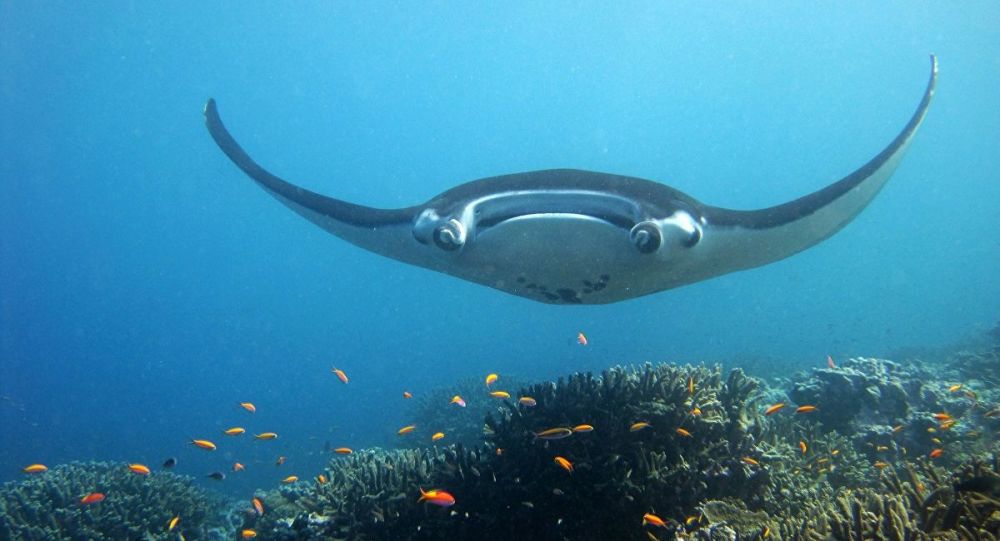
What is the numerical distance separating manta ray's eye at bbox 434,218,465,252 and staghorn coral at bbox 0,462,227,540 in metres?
6.73

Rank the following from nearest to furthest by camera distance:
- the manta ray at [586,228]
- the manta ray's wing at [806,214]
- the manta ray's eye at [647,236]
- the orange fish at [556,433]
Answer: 1. the manta ray's eye at [647,236]
2. the manta ray at [586,228]
3. the manta ray's wing at [806,214]
4. the orange fish at [556,433]

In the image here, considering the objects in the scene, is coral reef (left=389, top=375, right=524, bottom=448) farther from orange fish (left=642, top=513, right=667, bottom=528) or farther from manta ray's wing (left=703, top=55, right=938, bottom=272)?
manta ray's wing (left=703, top=55, right=938, bottom=272)

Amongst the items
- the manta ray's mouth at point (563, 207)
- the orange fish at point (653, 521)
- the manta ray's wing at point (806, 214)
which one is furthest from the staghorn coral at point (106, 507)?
the manta ray's wing at point (806, 214)

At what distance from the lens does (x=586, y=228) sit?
3.32 metres

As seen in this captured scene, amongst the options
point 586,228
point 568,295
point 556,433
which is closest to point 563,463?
point 556,433

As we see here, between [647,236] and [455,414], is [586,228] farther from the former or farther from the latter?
[455,414]

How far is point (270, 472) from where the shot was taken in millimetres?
18969

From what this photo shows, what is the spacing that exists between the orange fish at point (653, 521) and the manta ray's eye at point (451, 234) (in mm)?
2562

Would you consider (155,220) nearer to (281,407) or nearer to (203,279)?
(203,279)

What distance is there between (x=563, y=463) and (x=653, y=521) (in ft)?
2.62

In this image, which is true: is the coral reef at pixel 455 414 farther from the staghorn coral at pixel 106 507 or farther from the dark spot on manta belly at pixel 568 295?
the dark spot on manta belly at pixel 568 295

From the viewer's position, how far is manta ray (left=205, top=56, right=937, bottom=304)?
3.31 m

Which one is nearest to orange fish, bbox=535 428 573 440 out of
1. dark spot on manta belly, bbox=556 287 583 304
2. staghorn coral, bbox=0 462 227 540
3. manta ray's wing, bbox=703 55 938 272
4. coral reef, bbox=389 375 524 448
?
dark spot on manta belly, bbox=556 287 583 304

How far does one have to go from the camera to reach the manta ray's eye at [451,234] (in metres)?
3.37
